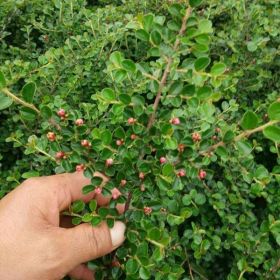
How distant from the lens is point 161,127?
1.21 metres

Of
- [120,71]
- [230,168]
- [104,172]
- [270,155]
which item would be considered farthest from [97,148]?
[270,155]

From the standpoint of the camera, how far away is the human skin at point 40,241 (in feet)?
4.61

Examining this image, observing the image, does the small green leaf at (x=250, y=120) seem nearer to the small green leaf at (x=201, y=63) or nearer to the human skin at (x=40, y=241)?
the small green leaf at (x=201, y=63)

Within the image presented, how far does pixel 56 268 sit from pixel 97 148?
46 centimetres

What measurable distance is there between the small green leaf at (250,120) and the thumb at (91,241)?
0.54 meters

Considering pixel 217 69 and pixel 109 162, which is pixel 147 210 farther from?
pixel 217 69

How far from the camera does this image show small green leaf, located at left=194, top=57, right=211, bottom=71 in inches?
43.5

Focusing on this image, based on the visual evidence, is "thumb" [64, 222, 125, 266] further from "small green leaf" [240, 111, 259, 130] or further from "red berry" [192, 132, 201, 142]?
"small green leaf" [240, 111, 259, 130]

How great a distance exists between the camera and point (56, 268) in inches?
56.4

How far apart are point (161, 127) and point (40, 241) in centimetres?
58

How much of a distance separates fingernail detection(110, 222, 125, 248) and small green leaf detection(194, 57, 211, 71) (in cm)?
57

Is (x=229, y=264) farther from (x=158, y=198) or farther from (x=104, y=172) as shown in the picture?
(x=104, y=172)

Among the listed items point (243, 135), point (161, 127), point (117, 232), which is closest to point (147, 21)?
point (161, 127)

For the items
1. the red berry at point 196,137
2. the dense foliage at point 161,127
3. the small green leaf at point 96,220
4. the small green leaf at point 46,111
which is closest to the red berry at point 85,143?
the dense foliage at point 161,127
